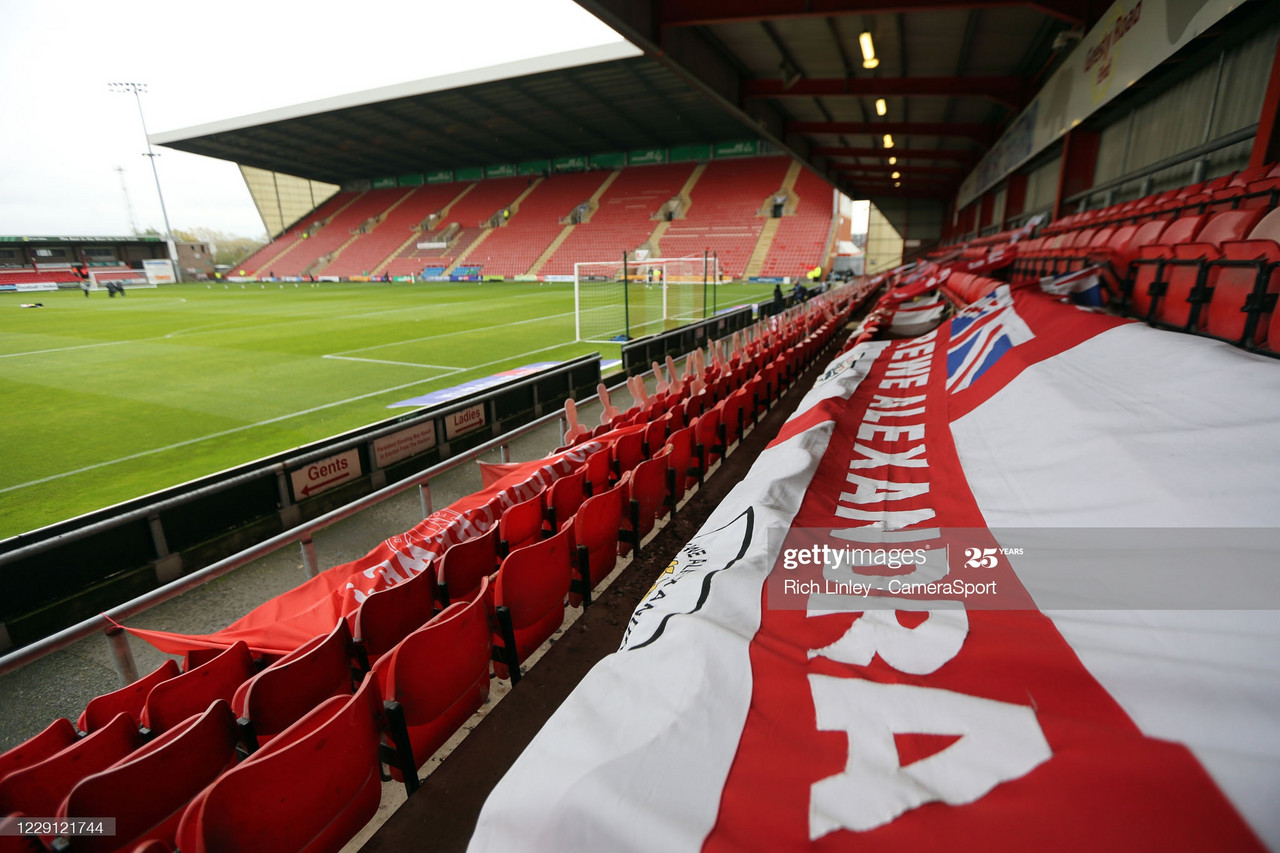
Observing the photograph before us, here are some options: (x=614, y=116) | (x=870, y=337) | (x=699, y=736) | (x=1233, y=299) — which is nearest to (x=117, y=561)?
(x=699, y=736)

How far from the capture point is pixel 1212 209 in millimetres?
5082

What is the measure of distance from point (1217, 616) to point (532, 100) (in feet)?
117

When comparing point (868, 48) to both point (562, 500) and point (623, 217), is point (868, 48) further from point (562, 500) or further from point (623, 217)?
point (623, 217)

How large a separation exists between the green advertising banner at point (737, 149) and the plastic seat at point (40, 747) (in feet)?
145

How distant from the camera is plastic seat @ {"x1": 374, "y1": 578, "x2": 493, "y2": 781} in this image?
72.6 inches

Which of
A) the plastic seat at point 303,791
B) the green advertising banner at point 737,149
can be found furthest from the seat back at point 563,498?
the green advertising banner at point 737,149

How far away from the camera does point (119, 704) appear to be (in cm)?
208

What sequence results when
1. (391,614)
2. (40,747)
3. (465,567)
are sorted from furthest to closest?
(465,567) → (391,614) → (40,747)

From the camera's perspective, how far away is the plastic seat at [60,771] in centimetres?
157

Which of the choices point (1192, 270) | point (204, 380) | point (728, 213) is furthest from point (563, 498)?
point (728, 213)

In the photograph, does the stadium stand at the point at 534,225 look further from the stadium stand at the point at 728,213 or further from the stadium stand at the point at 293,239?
the stadium stand at the point at 293,239

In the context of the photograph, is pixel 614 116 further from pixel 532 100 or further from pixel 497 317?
pixel 497 317

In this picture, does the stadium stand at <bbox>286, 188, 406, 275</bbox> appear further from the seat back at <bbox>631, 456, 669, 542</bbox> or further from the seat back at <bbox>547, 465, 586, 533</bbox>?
the seat back at <bbox>631, 456, 669, 542</bbox>

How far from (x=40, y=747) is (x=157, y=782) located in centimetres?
61
